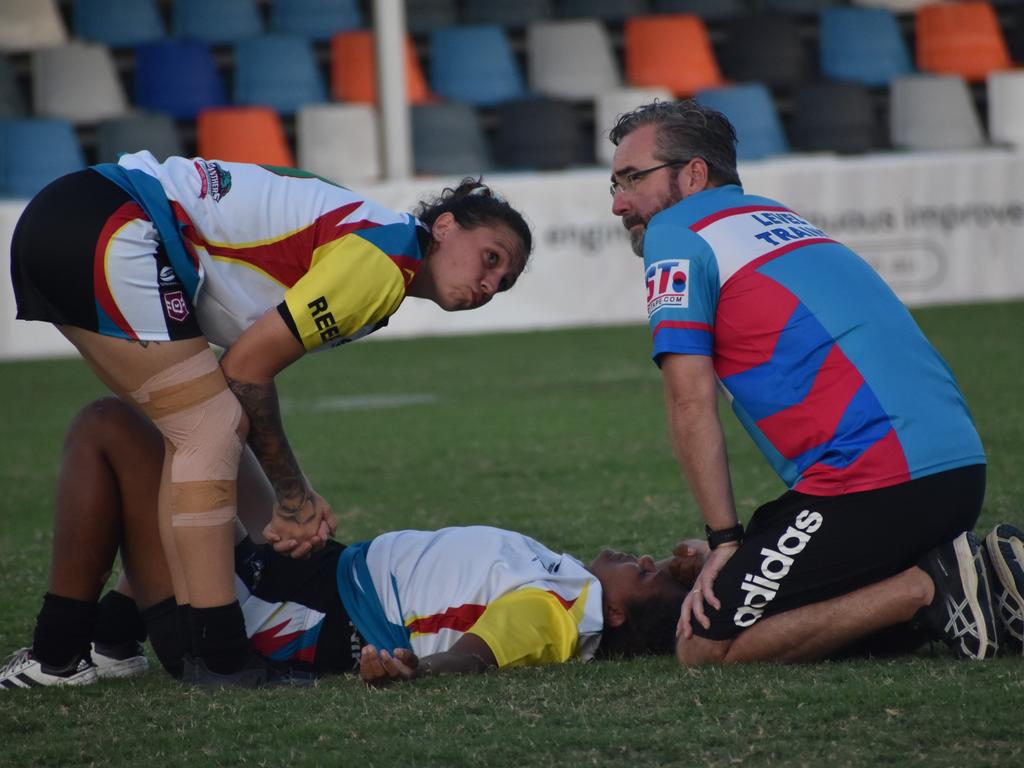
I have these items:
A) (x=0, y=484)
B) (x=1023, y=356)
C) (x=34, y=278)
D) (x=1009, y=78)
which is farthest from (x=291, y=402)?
(x=1009, y=78)

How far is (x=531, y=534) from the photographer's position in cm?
489

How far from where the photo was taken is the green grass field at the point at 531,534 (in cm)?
268

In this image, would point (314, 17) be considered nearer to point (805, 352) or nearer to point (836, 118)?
point (836, 118)

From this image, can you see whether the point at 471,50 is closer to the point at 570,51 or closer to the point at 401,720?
the point at 570,51

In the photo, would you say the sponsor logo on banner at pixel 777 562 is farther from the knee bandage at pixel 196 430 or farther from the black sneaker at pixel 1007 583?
the knee bandage at pixel 196 430

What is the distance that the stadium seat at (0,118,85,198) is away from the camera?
1201cm

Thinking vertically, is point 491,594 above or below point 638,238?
below

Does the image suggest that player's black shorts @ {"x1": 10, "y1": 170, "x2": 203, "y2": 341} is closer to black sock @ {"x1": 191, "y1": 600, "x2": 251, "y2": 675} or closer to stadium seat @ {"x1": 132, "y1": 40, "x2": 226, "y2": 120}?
black sock @ {"x1": 191, "y1": 600, "x2": 251, "y2": 675}

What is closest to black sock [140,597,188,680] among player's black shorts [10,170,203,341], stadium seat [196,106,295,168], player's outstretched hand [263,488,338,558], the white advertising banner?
player's outstretched hand [263,488,338,558]

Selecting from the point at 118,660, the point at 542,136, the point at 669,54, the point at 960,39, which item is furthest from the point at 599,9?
the point at 118,660

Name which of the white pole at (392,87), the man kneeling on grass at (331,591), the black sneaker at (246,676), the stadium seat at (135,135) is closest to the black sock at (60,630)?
the man kneeling on grass at (331,591)

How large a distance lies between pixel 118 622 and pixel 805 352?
1714 millimetres

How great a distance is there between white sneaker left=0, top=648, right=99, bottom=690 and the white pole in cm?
832

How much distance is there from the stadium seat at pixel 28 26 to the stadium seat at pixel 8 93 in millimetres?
370
